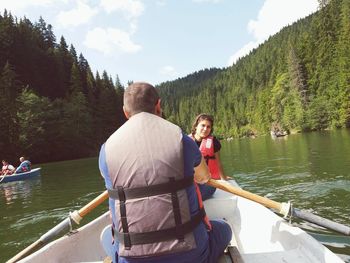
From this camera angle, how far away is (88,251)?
4.42 metres

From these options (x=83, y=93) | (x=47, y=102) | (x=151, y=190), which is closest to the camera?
(x=151, y=190)

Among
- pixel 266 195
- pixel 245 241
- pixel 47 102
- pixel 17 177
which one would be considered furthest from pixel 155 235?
pixel 47 102

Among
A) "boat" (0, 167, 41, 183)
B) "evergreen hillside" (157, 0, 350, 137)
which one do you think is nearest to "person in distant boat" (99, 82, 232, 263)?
"boat" (0, 167, 41, 183)

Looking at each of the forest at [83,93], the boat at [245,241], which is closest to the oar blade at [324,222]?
the boat at [245,241]

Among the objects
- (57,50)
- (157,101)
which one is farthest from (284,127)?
(157,101)

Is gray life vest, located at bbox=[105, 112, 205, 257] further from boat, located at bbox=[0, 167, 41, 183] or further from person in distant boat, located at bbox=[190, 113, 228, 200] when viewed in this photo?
boat, located at bbox=[0, 167, 41, 183]

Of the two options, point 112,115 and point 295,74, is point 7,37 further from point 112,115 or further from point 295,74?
point 295,74

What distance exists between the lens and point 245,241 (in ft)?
15.0

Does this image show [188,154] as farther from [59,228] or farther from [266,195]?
[266,195]

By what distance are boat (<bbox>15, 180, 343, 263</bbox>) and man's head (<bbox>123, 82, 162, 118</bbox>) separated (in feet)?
4.67

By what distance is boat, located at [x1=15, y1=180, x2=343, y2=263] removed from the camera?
3146mm

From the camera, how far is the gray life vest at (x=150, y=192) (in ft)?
7.85

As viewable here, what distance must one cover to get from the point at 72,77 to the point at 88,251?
59491mm

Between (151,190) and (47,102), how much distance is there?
47.4 metres
